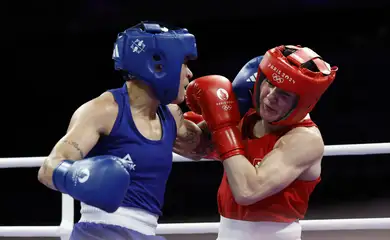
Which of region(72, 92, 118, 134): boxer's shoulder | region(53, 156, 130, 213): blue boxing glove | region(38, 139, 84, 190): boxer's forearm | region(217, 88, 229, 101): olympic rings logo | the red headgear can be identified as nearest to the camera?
region(53, 156, 130, 213): blue boxing glove

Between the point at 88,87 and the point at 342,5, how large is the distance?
2.98 m

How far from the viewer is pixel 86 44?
689 centimetres

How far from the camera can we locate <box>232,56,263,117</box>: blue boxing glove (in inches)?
82.0

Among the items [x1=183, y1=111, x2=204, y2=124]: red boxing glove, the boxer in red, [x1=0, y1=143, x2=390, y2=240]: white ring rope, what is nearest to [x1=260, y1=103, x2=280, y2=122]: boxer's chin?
the boxer in red

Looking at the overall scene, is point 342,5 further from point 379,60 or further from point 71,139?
point 71,139

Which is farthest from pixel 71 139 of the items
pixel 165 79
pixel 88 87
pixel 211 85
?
pixel 88 87

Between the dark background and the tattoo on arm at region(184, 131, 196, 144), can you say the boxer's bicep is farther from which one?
the dark background

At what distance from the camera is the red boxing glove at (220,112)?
76.8 inches

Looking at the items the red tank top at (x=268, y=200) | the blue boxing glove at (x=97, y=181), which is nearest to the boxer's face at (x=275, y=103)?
the red tank top at (x=268, y=200)

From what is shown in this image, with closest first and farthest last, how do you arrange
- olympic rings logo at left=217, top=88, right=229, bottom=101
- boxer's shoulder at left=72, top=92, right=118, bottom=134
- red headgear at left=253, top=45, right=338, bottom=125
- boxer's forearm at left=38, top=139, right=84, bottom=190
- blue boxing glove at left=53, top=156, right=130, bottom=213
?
blue boxing glove at left=53, top=156, right=130, bottom=213, boxer's forearm at left=38, top=139, right=84, bottom=190, boxer's shoulder at left=72, top=92, right=118, bottom=134, red headgear at left=253, top=45, right=338, bottom=125, olympic rings logo at left=217, top=88, right=229, bottom=101

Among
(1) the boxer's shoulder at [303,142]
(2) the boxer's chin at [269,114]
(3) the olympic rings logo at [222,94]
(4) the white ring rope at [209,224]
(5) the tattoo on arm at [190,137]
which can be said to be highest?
(3) the olympic rings logo at [222,94]

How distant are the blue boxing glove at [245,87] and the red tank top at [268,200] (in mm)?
115

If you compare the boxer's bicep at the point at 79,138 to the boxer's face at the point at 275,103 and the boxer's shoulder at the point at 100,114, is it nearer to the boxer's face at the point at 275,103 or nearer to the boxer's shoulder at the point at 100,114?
the boxer's shoulder at the point at 100,114

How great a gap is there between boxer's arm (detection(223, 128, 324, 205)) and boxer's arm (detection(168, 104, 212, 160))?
21cm
